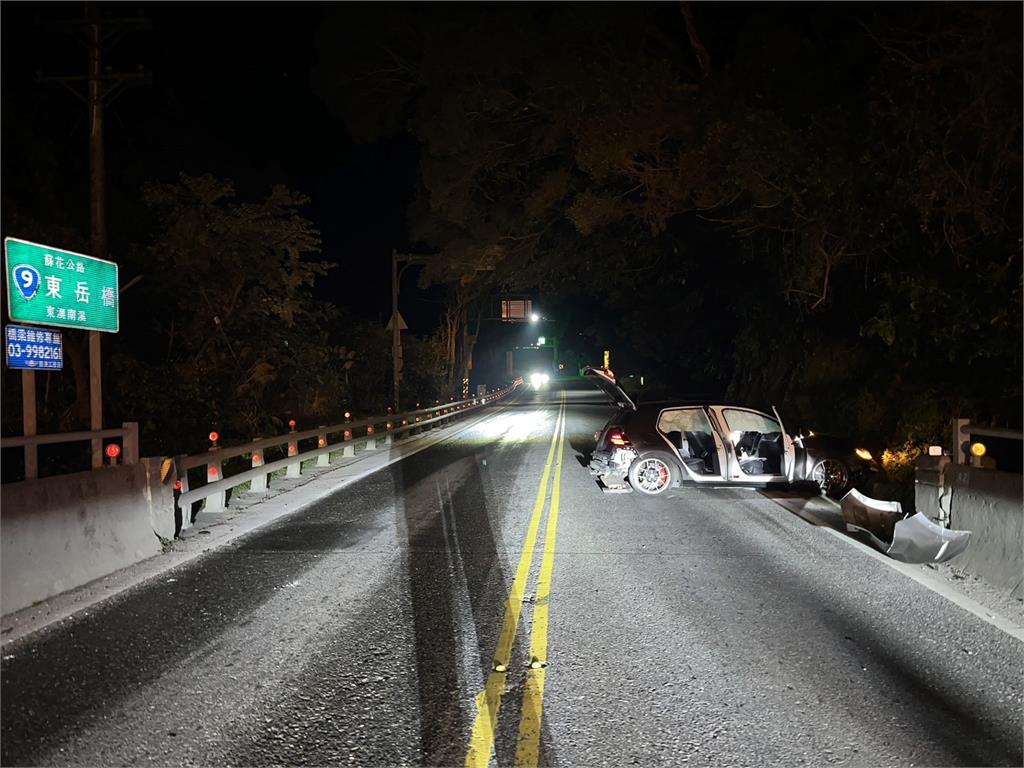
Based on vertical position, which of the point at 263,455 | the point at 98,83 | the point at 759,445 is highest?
the point at 98,83

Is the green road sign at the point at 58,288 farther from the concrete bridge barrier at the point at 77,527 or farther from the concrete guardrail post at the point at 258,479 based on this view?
the concrete guardrail post at the point at 258,479

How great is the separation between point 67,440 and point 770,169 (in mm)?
11526

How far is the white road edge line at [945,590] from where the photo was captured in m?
5.54

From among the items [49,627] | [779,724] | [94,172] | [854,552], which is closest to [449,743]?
[779,724]

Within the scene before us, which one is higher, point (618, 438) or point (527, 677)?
point (618, 438)

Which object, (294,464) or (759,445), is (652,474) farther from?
(294,464)

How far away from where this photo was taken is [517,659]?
492 cm

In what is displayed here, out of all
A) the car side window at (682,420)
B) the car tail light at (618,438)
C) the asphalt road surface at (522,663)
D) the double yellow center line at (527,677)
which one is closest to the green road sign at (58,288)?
the asphalt road surface at (522,663)

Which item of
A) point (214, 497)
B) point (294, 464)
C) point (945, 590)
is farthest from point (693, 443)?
point (294, 464)

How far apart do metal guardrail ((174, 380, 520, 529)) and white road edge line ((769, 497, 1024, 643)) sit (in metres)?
7.79

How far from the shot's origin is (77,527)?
6926mm

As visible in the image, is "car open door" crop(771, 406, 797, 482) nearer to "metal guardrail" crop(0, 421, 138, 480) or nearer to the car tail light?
the car tail light

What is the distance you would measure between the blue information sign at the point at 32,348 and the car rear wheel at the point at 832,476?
10.2m

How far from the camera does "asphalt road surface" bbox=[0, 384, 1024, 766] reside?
3828mm
